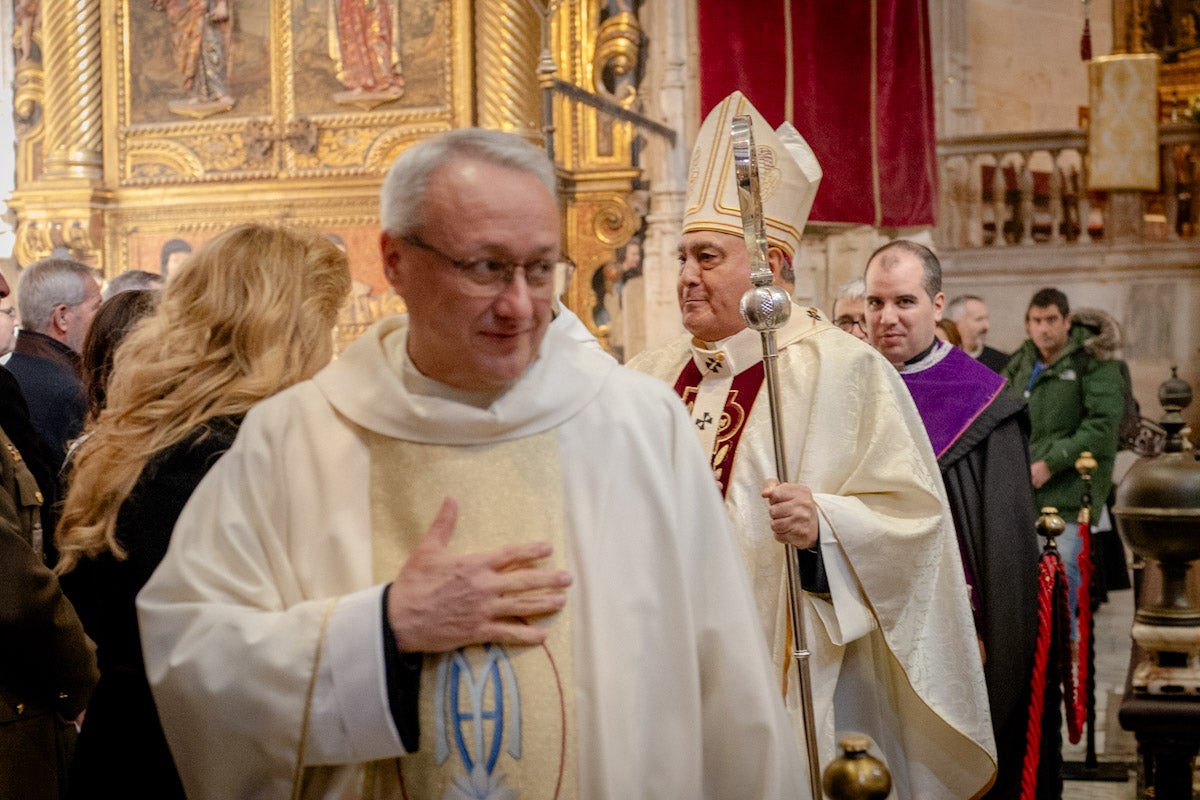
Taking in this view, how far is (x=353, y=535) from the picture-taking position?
1.91 meters

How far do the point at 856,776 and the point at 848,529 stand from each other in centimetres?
135

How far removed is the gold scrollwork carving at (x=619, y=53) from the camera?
28.5ft

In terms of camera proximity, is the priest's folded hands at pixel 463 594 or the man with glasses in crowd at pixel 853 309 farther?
the man with glasses in crowd at pixel 853 309

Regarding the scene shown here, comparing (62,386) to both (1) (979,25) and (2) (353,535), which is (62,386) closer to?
(2) (353,535)

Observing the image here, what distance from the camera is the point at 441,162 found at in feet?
6.04

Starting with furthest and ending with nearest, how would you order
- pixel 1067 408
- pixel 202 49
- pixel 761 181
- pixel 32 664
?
pixel 202 49
pixel 1067 408
pixel 761 181
pixel 32 664

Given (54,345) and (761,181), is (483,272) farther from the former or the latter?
(54,345)

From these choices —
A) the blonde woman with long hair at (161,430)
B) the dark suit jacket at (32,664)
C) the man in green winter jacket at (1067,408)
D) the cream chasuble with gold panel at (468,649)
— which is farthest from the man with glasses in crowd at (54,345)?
the man in green winter jacket at (1067,408)

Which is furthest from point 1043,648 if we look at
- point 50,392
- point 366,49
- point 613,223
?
point 366,49

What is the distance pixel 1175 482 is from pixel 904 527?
58cm

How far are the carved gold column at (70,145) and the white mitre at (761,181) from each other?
6.52m

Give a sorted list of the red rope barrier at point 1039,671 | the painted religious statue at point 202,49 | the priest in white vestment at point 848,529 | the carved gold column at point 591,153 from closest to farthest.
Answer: the priest in white vestment at point 848,529 < the red rope barrier at point 1039,671 < the carved gold column at point 591,153 < the painted religious statue at point 202,49

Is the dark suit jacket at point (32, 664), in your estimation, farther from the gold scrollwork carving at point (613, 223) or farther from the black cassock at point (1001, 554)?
the gold scrollwork carving at point (613, 223)

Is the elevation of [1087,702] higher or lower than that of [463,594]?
lower
